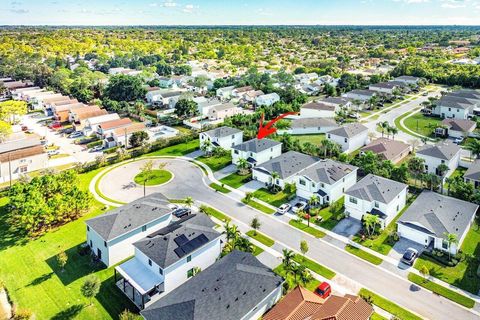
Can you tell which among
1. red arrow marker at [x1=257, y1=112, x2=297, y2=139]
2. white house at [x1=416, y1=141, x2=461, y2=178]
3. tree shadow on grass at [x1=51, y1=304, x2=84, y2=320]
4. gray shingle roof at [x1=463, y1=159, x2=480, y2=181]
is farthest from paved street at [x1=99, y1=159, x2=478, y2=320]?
white house at [x1=416, y1=141, x2=461, y2=178]

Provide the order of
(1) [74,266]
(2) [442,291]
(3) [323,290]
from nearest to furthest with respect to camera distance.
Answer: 1. (3) [323,290]
2. (2) [442,291]
3. (1) [74,266]

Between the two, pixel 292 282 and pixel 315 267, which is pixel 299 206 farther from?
pixel 292 282

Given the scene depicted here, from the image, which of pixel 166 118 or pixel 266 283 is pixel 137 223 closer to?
pixel 266 283

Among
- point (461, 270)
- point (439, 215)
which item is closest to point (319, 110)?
point (439, 215)

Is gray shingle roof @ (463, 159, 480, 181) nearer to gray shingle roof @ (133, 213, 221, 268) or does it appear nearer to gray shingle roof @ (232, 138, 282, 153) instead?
gray shingle roof @ (232, 138, 282, 153)

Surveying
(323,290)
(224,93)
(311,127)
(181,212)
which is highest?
(224,93)

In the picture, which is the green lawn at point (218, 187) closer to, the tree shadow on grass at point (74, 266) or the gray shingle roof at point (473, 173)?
the tree shadow on grass at point (74, 266)

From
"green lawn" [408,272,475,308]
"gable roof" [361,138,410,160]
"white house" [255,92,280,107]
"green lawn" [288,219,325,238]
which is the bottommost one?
"green lawn" [408,272,475,308]

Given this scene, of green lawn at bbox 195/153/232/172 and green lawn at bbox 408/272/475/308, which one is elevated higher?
green lawn at bbox 195/153/232/172
